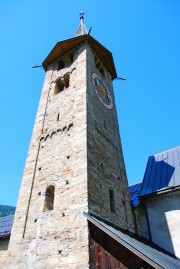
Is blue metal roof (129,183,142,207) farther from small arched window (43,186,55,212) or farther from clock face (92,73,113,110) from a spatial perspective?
clock face (92,73,113,110)

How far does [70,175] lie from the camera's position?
907 cm

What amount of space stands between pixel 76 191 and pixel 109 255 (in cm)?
230

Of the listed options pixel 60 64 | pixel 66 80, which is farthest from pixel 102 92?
pixel 60 64

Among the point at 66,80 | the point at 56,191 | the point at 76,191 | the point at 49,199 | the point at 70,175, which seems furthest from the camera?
the point at 66,80

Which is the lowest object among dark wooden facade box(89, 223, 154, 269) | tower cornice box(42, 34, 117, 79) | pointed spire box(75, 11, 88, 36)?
dark wooden facade box(89, 223, 154, 269)

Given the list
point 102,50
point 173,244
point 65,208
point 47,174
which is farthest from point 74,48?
point 173,244

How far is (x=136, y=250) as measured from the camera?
6000 mm

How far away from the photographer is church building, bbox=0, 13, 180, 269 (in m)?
6.93

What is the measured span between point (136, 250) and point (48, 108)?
8939 mm

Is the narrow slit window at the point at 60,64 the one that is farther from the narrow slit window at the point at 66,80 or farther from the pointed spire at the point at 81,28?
the pointed spire at the point at 81,28

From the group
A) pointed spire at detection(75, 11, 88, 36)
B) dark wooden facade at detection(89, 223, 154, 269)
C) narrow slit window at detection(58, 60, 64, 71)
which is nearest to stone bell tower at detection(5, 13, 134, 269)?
dark wooden facade at detection(89, 223, 154, 269)

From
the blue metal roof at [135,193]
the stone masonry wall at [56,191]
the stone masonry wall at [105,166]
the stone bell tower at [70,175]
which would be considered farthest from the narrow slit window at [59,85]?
the blue metal roof at [135,193]

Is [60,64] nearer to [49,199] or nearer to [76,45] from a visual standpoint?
[76,45]

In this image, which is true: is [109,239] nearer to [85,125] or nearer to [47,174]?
[47,174]
